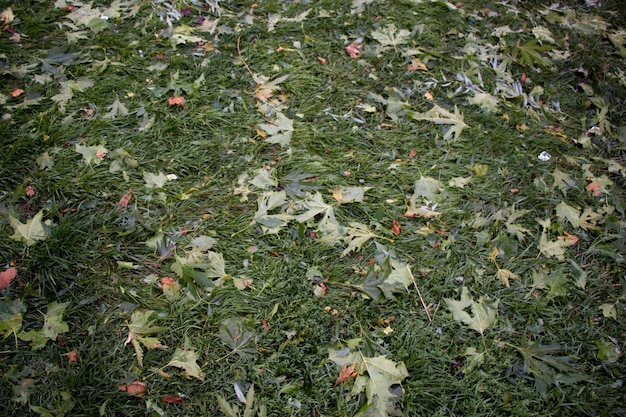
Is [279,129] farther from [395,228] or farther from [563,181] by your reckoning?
[563,181]

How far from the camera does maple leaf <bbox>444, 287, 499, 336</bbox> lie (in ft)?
7.18

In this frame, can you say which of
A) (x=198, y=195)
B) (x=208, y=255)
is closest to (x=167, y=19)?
(x=198, y=195)

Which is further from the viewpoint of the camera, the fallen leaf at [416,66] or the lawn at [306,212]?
the fallen leaf at [416,66]

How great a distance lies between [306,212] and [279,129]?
2.15 feet

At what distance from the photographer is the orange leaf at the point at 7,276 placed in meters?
2.08

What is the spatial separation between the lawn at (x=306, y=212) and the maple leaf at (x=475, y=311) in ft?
0.04

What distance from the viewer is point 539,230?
102 inches

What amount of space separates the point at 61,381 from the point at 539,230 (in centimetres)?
251

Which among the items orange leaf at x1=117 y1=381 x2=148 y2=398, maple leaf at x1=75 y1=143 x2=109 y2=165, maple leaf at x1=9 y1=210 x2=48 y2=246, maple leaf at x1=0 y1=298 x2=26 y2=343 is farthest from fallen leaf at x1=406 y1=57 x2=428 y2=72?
maple leaf at x1=0 y1=298 x2=26 y2=343

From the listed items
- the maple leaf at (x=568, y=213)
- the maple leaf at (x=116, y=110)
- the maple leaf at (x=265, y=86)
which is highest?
the maple leaf at (x=265, y=86)

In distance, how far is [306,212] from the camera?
2.47m

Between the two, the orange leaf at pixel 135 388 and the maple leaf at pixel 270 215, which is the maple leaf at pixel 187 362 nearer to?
the orange leaf at pixel 135 388

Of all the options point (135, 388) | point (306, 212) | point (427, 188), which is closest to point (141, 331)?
point (135, 388)

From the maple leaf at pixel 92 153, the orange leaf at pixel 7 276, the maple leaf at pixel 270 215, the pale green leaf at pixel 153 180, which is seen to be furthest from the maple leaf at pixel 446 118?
the orange leaf at pixel 7 276
